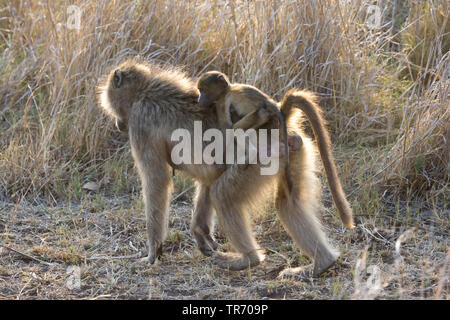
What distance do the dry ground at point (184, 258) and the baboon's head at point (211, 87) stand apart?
0.91m

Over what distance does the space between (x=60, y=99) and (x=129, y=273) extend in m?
1.99

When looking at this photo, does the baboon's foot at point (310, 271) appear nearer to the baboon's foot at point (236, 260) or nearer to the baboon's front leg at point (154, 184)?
the baboon's foot at point (236, 260)

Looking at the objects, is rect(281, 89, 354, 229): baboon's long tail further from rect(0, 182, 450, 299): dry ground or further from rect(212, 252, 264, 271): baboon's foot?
rect(212, 252, 264, 271): baboon's foot

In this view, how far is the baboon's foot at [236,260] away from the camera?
3.50 metres

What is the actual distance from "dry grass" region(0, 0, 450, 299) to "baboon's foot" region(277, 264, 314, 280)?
7cm

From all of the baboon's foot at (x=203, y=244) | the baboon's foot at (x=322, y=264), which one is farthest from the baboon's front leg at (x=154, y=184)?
the baboon's foot at (x=322, y=264)

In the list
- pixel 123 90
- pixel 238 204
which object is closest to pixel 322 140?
pixel 238 204

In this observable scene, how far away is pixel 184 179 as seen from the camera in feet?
15.3

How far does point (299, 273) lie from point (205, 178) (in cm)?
70

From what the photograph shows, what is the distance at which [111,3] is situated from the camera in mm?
5223

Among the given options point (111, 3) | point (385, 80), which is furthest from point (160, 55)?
point (385, 80)

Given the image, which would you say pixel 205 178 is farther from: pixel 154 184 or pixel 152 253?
pixel 152 253

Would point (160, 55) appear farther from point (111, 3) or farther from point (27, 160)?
point (27, 160)

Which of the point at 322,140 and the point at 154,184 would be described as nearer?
the point at 322,140
